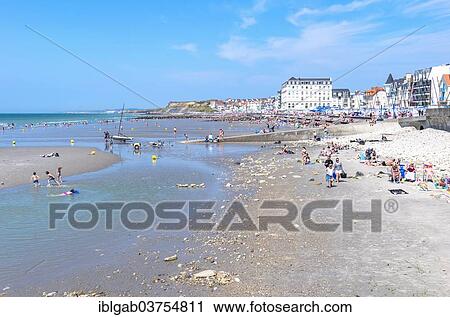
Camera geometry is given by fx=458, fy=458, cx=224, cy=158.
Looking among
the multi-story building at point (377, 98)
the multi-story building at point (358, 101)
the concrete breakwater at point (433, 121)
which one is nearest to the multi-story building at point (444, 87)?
the concrete breakwater at point (433, 121)

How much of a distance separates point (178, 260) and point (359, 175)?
14.2 m

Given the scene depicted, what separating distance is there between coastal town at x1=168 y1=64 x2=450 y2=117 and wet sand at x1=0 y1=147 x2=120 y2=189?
151ft

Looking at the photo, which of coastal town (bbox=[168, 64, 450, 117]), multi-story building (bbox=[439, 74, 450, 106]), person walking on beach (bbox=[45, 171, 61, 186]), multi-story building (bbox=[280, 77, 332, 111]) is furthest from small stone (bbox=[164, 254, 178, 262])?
multi-story building (bbox=[280, 77, 332, 111])

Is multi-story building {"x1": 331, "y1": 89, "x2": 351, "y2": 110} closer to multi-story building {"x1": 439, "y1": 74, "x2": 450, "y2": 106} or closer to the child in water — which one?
multi-story building {"x1": 439, "y1": 74, "x2": 450, "y2": 106}

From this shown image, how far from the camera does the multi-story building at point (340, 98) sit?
607 feet

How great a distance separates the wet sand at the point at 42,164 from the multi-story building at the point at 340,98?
6188 inches

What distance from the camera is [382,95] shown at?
150m

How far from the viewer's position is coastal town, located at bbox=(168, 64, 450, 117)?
95.1 meters

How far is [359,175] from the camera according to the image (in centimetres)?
2248

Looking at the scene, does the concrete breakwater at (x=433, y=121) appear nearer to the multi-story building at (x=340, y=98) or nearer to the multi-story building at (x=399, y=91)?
the multi-story building at (x=399, y=91)

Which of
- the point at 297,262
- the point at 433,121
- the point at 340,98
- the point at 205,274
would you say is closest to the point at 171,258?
the point at 205,274

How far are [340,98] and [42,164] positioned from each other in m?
167

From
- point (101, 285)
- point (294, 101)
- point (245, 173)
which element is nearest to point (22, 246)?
point (101, 285)
